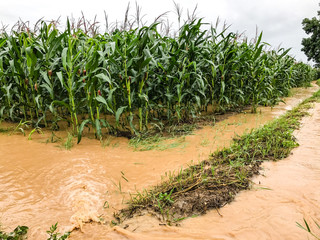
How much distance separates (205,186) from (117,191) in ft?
2.25

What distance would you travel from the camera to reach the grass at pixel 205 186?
148cm

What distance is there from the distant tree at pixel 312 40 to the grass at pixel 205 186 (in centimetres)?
3003

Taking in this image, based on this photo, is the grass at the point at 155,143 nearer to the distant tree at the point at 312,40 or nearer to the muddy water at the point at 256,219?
the muddy water at the point at 256,219

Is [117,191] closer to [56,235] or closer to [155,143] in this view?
[56,235]

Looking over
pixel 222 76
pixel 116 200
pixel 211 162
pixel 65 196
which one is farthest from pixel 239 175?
pixel 222 76

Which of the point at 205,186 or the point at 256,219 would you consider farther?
the point at 205,186

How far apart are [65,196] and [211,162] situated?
134cm

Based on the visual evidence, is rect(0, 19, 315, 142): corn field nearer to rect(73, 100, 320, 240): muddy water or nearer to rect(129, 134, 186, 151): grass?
rect(129, 134, 186, 151): grass

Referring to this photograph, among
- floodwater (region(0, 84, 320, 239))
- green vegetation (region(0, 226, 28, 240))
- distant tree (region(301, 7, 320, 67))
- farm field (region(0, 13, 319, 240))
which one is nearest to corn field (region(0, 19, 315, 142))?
farm field (region(0, 13, 319, 240))

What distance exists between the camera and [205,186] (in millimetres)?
1705

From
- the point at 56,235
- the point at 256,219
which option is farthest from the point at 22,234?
the point at 256,219

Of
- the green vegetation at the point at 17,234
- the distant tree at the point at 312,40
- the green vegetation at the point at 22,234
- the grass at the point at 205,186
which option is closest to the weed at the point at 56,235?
the green vegetation at the point at 22,234

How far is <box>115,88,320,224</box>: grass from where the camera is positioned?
148cm

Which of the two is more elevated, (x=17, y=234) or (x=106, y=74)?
(x=106, y=74)
